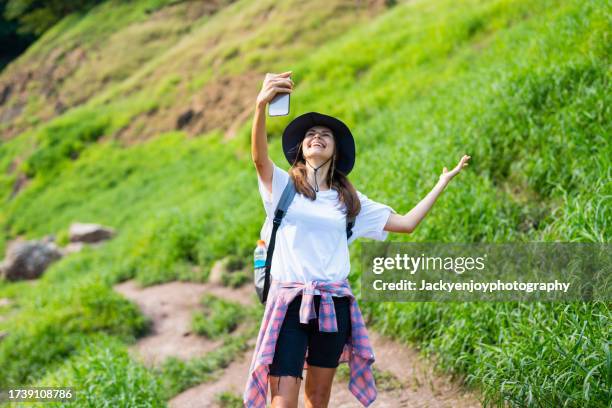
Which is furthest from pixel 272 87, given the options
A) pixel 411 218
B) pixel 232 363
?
pixel 232 363

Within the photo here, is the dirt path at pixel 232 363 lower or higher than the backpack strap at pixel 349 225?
lower

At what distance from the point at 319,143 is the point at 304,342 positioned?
39.6 inches

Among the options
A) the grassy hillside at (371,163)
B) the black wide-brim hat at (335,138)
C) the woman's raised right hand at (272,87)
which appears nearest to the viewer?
the woman's raised right hand at (272,87)

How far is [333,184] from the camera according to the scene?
10.3 feet

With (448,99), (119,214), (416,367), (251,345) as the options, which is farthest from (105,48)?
(416,367)

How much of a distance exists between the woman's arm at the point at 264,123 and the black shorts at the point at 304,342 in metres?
0.64

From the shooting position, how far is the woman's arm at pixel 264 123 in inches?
109

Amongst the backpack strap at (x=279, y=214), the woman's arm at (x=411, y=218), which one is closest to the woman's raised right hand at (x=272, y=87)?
the backpack strap at (x=279, y=214)

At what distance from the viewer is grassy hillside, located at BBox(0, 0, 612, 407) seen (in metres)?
4.33

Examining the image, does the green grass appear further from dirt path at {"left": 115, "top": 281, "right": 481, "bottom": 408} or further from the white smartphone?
the white smartphone

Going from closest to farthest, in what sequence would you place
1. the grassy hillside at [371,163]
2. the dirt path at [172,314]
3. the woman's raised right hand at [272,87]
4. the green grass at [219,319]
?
the woman's raised right hand at [272,87], the grassy hillside at [371,163], the dirt path at [172,314], the green grass at [219,319]

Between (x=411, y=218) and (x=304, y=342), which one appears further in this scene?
(x=411, y=218)

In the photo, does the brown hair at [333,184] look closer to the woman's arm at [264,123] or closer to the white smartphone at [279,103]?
the woman's arm at [264,123]

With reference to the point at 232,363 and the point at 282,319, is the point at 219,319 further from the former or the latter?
the point at 282,319
